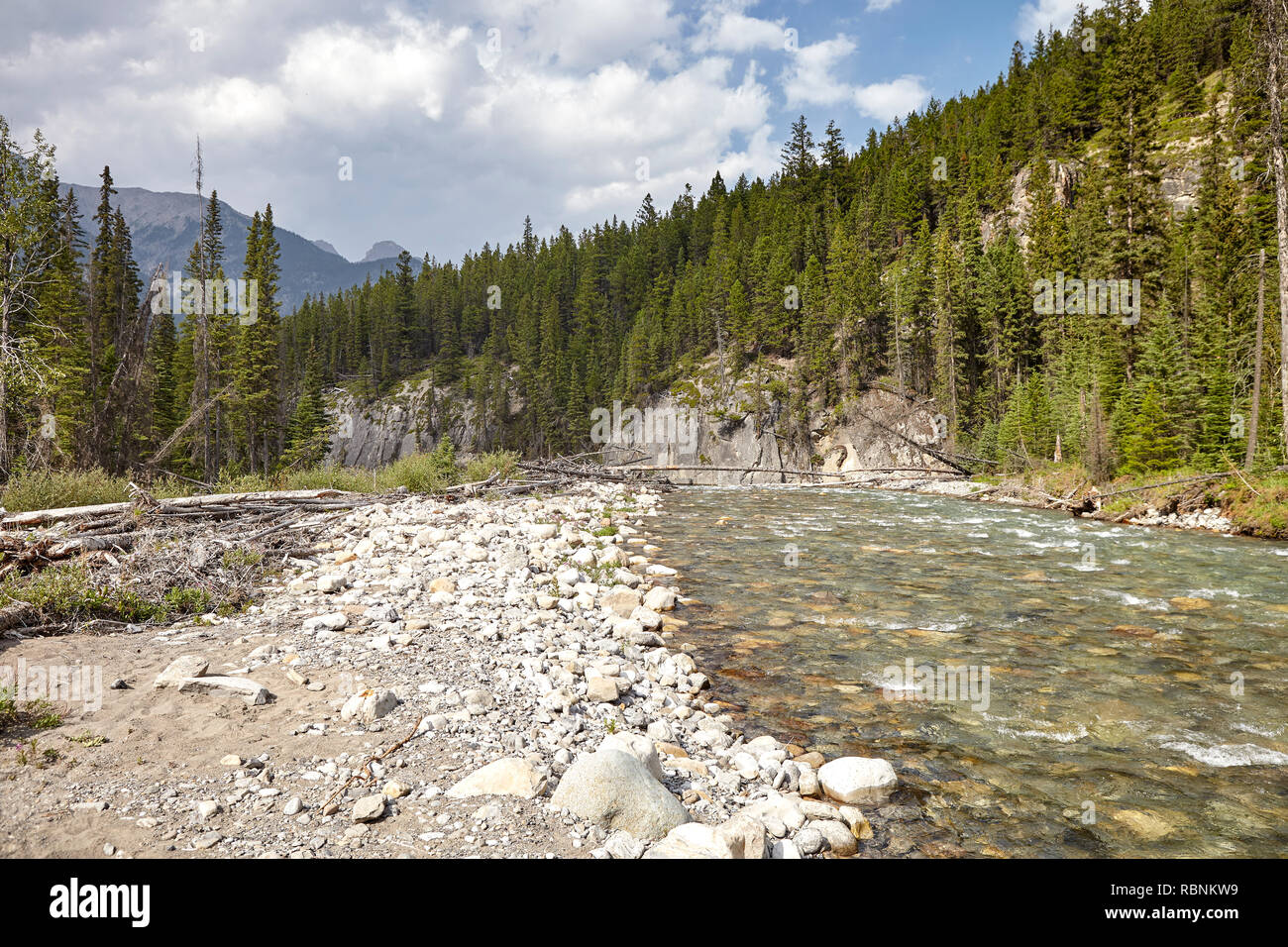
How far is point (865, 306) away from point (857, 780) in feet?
192

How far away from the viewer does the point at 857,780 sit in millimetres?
4094

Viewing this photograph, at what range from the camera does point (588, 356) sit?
277ft

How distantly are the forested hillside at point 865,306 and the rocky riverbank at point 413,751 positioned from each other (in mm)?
12071

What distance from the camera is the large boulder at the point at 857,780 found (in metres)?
4.06

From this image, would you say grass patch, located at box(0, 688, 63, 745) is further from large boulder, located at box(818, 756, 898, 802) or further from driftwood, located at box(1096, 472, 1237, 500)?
driftwood, located at box(1096, 472, 1237, 500)

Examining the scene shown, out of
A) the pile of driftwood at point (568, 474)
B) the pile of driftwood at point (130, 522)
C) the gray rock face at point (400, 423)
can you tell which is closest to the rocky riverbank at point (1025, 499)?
the pile of driftwood at point (568, 474)

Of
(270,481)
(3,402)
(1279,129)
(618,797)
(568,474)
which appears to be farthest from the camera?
(568,474)

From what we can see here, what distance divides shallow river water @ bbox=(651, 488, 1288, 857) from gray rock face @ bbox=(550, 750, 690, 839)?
1953 mm

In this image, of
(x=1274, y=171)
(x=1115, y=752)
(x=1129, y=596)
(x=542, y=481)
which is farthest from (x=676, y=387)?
(x=1115, y=752)

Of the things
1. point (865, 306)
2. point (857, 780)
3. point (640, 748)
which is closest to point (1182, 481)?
point (857, 780)

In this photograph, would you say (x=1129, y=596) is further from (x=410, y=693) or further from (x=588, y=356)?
(x=588, y=356)

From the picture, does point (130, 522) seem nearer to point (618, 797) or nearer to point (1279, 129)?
point (618, 797)

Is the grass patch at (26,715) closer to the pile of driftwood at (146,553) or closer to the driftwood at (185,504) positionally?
the pile of driftwood at (146,553)

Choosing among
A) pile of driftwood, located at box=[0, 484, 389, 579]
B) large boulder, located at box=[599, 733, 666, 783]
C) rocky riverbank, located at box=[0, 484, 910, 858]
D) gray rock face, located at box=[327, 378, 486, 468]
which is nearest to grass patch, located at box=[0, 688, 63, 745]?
rocky riverbank, located at box=[0, 484, 910, 858]
